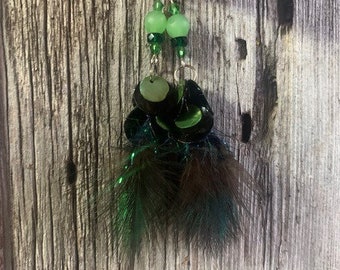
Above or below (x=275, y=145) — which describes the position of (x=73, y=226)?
below

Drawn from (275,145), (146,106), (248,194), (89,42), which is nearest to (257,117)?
(275,145)

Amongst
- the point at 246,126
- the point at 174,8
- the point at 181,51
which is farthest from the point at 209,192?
the point at 174,8

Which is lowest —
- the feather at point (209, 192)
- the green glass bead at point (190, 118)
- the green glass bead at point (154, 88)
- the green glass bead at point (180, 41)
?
the feather at point (209, 192)

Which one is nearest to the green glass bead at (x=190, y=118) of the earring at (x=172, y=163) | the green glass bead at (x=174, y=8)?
the earring at (x=172, y=163)

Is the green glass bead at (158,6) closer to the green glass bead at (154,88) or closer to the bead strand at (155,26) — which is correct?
the bead strand at (155,26)

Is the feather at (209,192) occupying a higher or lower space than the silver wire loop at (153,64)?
lower

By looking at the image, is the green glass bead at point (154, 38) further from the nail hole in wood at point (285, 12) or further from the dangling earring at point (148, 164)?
the nail hole in wood at point (285, 12)

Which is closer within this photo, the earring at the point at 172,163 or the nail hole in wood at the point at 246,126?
the earring at the point at 172,163

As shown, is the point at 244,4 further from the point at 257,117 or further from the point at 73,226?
the point at 73,226
